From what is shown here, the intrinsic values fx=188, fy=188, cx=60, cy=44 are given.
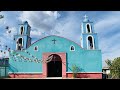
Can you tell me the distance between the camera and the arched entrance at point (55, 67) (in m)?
15.7

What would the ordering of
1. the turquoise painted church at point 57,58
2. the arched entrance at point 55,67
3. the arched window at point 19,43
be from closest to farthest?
the turquoise painted church at point 57,58 < the arched entrance at point 55,67 < the arched window at point 19,43

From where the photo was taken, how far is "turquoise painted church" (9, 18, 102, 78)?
14914 millimetres

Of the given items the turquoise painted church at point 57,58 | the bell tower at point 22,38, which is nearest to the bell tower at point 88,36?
the turquoise painted church at point 57,58

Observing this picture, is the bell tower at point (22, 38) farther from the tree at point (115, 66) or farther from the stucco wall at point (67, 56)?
the tree at point (115, 66)

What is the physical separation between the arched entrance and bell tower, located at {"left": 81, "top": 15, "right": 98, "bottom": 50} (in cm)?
243

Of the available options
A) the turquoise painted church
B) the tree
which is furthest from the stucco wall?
the tree

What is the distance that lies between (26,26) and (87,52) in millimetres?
5867

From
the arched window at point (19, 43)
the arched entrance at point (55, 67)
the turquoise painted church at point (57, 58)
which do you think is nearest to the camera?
the turquoise painted church at point (57, 58)

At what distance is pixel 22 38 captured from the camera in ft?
53.4

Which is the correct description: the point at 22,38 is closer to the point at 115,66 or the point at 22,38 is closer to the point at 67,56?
the point at 67,56

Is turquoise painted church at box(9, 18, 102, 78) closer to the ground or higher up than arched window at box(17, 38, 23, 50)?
closer to the ground

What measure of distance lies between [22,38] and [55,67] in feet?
12.4

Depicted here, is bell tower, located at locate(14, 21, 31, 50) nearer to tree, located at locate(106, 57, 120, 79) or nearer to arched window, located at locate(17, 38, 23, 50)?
arched window, located at locate(17, 38, 23, 50)
